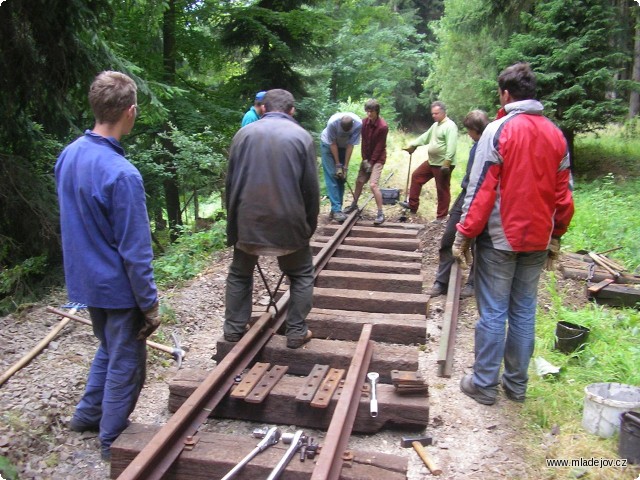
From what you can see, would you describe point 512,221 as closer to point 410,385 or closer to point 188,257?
point 410,385

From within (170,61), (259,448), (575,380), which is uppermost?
(170,61)

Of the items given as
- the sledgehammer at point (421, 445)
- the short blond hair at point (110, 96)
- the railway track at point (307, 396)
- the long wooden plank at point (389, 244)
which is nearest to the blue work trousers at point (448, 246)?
the railway track at point (307, 396)

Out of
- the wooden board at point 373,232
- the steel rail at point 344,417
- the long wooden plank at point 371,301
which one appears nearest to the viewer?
the steel rail at point 344,417

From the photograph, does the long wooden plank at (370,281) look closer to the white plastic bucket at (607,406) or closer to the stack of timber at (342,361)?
the stack of timber at (342,361)

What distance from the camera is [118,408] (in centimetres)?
305

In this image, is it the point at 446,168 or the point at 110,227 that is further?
the point at 446,168

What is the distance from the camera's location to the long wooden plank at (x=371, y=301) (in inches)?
202

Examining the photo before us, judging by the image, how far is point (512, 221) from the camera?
356cm

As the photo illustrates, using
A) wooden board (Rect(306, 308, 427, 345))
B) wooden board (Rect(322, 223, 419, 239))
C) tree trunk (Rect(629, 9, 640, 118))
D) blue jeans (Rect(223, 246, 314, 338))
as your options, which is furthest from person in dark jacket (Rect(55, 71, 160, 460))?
tree trunk (Rect(629, 9, 640, 118))

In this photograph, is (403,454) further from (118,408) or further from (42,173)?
(42,173)

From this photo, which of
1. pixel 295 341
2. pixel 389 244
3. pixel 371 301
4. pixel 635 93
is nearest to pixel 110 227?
pixel 295 341

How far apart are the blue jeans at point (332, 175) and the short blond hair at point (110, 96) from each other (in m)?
5.48

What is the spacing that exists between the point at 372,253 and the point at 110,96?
459 cm

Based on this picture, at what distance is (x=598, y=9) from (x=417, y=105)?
23.8 metres
